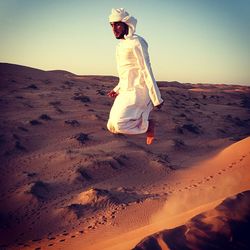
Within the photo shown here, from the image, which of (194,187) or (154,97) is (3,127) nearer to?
(194,187)

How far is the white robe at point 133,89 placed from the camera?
210 inches

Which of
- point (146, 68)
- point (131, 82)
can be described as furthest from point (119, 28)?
point (131, 82)

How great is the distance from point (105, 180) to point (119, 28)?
290 inches

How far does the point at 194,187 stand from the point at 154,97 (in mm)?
4961

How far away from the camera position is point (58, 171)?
40.1 ft

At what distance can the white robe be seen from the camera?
5336 mm

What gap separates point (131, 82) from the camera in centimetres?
571

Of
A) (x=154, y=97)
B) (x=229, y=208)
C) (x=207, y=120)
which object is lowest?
(x=207, y=120)

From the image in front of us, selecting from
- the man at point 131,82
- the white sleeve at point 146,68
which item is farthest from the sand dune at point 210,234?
the white sleeve at point 146,68

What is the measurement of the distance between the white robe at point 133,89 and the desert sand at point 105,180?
5.54ft

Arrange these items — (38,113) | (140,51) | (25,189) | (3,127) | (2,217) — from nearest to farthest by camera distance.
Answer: (140,51)
(2,217)
(25,189)
(3,127)
(38,113)

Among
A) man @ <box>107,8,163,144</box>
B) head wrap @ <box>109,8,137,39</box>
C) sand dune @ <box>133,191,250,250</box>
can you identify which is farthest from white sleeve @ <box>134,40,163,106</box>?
sand dune @ <box>133,191,250,250</box>

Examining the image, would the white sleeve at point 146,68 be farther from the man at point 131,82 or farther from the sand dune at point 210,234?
the sand dune at point 210,234

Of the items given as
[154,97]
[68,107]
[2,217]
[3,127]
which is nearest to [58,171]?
[2,217]
